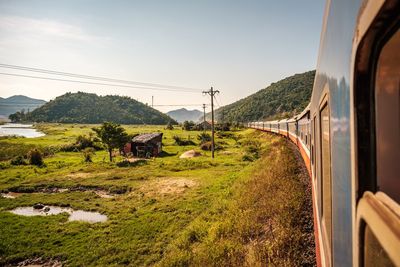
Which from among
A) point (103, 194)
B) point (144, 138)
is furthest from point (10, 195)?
point (144, 138)

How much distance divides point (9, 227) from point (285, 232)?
1620cm

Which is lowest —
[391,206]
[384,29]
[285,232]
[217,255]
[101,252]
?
[101,252]

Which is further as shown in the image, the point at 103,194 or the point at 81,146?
the point at 81,146

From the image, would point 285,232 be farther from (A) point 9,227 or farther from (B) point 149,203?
(A) point 9,227

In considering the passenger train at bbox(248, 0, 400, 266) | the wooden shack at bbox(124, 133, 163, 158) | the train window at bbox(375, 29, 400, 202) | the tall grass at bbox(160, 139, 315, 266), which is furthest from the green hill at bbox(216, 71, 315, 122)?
the train window at bbox(375, 29, 400, 202)

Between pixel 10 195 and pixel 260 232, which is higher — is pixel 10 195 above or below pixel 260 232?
below

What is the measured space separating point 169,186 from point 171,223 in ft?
29.7

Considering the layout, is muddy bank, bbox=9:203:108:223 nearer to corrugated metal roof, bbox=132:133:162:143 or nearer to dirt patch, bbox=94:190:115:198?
dirt patch, bbox=94:190:115:198

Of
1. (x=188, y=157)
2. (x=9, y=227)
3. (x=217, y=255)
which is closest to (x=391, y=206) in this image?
(x=217, y=255)

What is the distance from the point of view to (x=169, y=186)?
25.3 m

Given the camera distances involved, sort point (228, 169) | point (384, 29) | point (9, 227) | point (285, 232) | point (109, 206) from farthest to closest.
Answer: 1. point (228, 169)
2. point (109, 206)
3. point (9, 227)
4. point (285, 232)
5. point (384, 29)

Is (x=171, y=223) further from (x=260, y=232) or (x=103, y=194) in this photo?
(x=103, y=194)

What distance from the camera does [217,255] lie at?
32.1ft

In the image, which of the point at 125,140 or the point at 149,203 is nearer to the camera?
the point at 149,203
